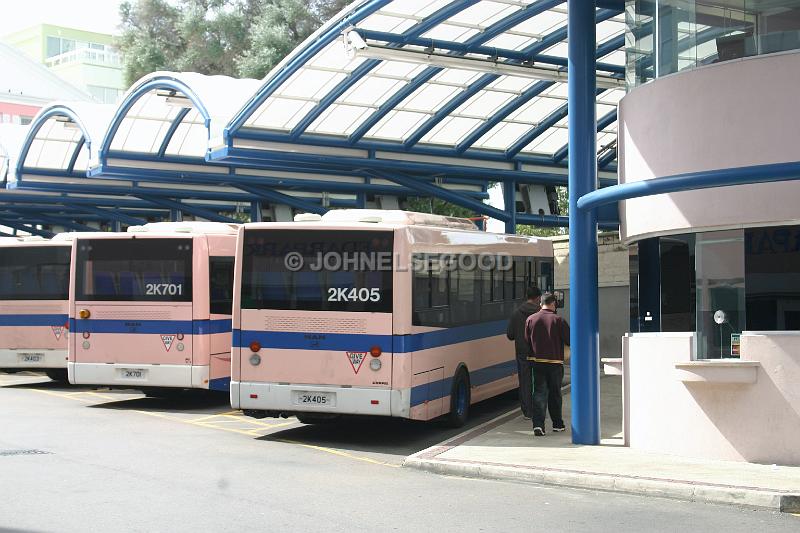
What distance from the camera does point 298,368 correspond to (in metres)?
14.3

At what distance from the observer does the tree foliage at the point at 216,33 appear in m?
62.5

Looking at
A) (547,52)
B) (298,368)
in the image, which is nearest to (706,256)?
(298,368)

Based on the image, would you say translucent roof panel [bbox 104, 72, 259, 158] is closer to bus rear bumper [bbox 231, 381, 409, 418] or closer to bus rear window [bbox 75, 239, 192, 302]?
bus rear window [bbox 75, 239, 192, 302]

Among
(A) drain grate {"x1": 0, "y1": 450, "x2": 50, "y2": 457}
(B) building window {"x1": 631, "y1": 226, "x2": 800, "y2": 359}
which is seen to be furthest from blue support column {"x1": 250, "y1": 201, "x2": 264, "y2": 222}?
(B) building window {"x1": 631, "y1": 226, "x2": 800, "y2": 359}

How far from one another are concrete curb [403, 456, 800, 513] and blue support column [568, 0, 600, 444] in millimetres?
2304

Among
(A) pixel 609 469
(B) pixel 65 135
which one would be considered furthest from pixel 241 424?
(B) pixel 65 135

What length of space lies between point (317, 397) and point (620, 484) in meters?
4.59

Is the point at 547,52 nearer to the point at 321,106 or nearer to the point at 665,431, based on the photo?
the point at 321,106

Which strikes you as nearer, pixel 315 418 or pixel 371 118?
pixel 315 418

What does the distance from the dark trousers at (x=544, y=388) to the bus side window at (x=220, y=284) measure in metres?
5.88

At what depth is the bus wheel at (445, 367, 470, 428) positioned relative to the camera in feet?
51.9

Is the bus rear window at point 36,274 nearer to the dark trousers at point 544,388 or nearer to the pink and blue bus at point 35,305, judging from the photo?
the pink and blue bus at point 35,305

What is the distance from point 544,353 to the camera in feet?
48.1

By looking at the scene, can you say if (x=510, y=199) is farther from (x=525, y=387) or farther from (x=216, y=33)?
(x=216, y=33)
